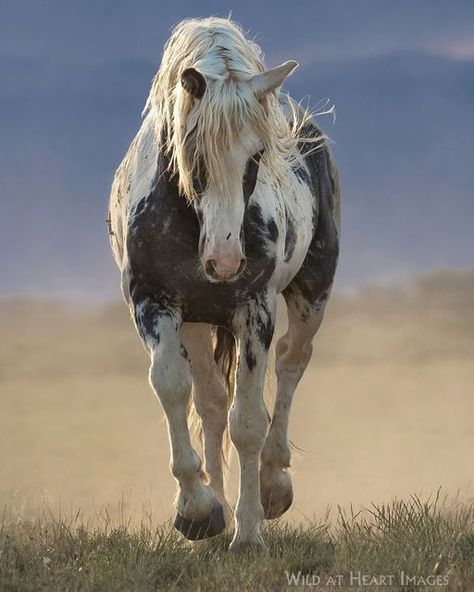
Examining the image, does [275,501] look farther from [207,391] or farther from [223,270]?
[223,270]

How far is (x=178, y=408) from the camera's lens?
25.1ft

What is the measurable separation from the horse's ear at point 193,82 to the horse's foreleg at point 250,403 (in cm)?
126

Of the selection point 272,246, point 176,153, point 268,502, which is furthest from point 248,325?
point 268,502

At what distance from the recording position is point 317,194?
31.0 feet

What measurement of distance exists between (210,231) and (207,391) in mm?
1976

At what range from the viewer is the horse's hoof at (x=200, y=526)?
Answer: 7758mm

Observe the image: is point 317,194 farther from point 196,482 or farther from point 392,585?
point 392,585

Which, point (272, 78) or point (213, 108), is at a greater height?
point (272, 78)

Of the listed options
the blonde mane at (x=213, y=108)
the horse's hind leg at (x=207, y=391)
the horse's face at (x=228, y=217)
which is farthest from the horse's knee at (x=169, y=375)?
the horse's hind leg at (x=207, y=391)

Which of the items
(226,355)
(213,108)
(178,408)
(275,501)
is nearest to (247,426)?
(178,408)

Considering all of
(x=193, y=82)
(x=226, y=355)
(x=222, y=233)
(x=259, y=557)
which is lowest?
(x=259, y=557)

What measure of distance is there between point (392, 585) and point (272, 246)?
212 cm

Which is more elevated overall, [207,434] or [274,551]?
[207,434]

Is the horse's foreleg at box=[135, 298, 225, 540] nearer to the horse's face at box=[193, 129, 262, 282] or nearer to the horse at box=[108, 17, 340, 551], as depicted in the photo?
the horse at box=[108, 17, 340, 551]
